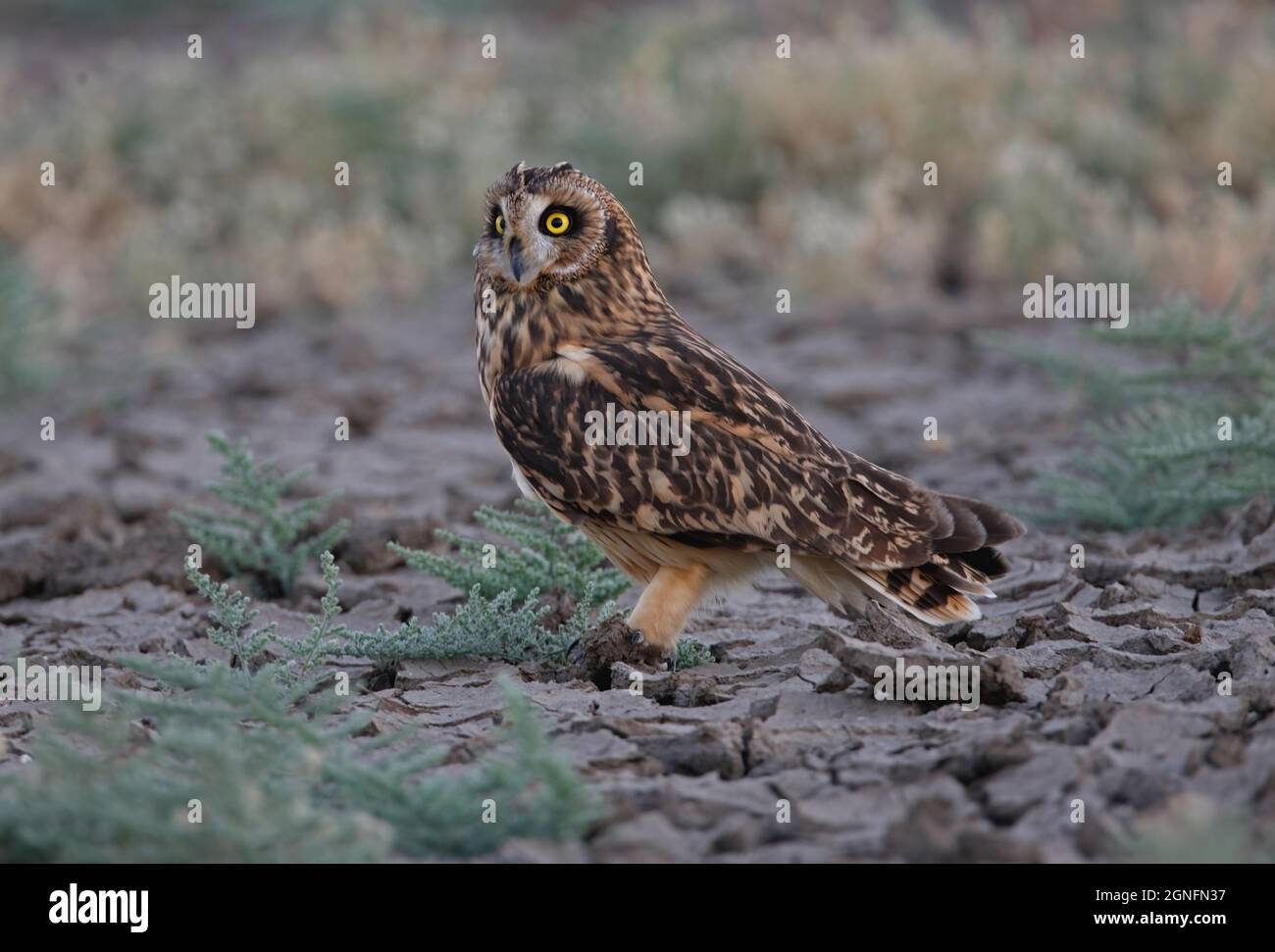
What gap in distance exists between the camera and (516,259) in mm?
5648

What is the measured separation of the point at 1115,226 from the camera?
11.4 meters

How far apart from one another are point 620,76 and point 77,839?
1223 centimetres

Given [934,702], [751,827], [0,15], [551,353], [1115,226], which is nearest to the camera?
[751,827]

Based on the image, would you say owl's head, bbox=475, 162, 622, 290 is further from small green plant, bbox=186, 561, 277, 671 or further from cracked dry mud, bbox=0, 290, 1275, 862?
small green plant, bbox=186, 561, 277, 671

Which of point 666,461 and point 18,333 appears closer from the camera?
point 666,461

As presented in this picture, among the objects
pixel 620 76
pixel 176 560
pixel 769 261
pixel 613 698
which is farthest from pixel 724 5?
pixel 613 698

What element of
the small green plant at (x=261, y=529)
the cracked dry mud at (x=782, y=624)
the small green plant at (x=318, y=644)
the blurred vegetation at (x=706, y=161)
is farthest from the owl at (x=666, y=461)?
the blurred vegetation at (x=706, y=161)

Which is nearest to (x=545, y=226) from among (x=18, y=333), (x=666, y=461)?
(x=666, y=461)

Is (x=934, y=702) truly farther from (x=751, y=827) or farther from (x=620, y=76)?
(x=620, y=76)

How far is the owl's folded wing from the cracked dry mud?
317mm

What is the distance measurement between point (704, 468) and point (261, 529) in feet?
7.10

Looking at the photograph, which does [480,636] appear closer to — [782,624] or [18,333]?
[782,624]

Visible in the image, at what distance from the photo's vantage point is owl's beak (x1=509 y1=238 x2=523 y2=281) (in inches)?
222
